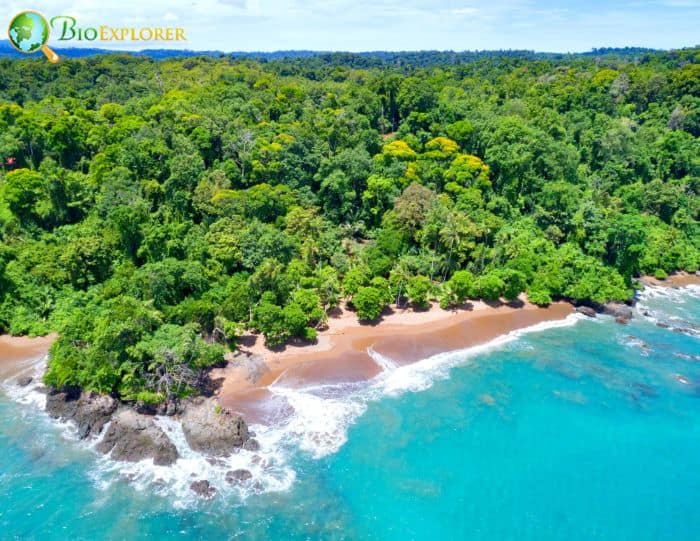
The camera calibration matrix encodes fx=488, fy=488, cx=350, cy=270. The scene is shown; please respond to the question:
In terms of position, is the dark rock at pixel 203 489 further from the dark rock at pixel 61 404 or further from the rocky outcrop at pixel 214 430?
the dark rock at pixel 61 404

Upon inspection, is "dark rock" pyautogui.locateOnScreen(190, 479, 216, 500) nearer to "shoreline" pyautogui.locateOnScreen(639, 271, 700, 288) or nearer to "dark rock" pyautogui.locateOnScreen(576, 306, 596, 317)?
"dark rock" pyautogui.locateOnScreen(576, 306, 596, 317)

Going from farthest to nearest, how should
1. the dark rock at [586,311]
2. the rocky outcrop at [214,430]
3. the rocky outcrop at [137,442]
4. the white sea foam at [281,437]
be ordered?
the dark rock at [586,311], the rocky outcrop at [214,430], the rocky outcrop at [137,442], the white sea foam at [281,437]

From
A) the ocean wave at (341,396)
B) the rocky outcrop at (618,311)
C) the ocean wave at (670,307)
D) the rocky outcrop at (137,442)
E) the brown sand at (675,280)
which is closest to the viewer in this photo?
the rocky outcrop at (137,442)

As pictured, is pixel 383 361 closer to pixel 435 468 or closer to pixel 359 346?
pixel 359 346

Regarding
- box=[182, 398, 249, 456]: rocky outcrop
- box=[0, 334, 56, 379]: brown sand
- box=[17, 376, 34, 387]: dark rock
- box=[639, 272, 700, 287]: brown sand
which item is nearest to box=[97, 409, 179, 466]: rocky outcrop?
box=[182, 398, 249, 456]: rocky outcrop

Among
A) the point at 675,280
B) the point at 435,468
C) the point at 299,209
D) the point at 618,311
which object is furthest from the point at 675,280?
the point at 299,209

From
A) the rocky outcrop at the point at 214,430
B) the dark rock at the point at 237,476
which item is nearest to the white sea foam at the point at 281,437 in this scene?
the dark rock at the point at 237,476
